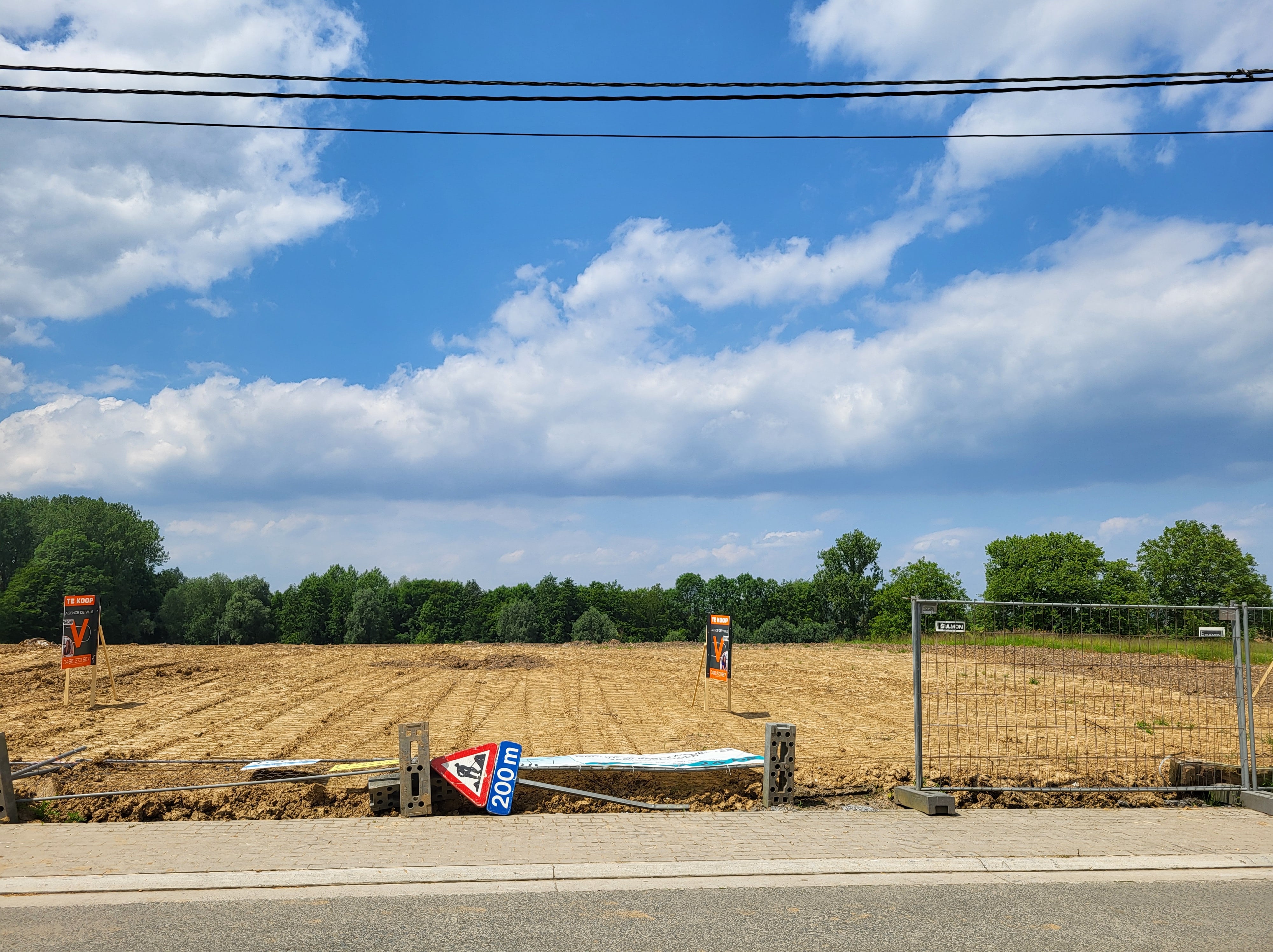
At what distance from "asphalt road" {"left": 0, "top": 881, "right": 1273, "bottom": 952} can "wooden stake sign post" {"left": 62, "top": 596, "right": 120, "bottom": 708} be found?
12.9 m

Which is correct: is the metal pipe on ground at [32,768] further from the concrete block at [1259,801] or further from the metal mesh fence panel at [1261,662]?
the concrete block at [1259,801]

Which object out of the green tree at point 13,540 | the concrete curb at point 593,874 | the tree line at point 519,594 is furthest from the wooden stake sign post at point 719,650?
the green tree at point 13,540

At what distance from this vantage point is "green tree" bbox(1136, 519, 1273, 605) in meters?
72.2

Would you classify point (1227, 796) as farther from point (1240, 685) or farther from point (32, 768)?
point (32, 768)

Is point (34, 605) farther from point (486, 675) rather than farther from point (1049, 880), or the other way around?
point (1049, 880)

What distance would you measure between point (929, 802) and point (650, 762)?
2900 millimetres

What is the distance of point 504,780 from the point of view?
813 centimetres

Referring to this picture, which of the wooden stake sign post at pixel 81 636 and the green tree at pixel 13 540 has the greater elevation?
the green tree at pixel 13 540

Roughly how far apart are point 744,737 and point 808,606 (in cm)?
8652

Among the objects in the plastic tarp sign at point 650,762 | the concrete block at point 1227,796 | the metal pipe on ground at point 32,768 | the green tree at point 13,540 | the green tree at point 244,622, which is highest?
the green tree at point 13,540

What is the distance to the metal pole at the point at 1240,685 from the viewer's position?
9.03 m

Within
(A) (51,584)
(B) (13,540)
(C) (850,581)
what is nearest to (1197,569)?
(C) (850,581)

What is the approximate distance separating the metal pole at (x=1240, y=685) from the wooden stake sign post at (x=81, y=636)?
1886 centimetres

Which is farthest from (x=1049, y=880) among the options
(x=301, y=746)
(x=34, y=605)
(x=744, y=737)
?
(x=34, y=605)
